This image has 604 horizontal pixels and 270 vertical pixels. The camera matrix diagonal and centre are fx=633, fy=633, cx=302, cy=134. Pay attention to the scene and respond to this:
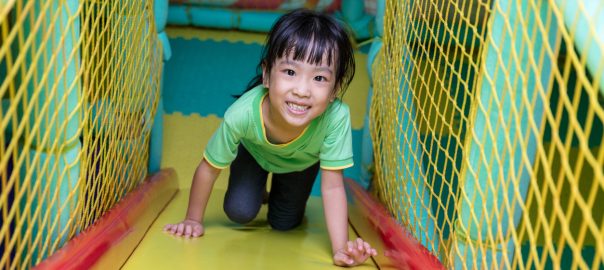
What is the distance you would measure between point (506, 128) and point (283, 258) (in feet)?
1.55

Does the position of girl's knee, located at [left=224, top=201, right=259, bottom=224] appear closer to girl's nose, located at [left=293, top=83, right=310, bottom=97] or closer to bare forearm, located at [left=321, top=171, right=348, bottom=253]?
bare forearm, located at [left=321, top=171, right=348, bottom=253]

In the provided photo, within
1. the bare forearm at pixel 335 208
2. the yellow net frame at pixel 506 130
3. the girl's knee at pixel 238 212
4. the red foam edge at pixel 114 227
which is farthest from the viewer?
the girl's knee at pixel 238 212

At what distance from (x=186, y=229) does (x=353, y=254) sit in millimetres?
309

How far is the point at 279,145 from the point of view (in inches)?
44.1

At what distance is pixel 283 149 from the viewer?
114 centimetres

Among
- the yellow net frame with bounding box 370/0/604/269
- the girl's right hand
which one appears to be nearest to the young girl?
the girl's right hand

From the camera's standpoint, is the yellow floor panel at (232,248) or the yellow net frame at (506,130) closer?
the yellow net frame at (506,130)

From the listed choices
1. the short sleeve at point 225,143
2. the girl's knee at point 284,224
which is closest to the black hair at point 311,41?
the short sleeve at point 225,143

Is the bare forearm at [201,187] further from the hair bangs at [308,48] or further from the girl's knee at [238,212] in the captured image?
the hair bangs at [308,48]

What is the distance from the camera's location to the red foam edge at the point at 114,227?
816 mm

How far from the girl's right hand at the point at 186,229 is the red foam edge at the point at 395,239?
325 millimetres

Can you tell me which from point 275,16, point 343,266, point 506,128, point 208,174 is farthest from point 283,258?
point 275,16

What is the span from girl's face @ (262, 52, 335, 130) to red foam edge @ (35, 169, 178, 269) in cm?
32

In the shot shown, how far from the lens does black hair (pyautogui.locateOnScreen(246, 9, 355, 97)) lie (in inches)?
39.9
